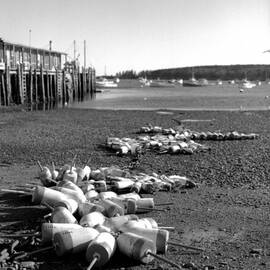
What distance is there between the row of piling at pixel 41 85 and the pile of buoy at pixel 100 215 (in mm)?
29252

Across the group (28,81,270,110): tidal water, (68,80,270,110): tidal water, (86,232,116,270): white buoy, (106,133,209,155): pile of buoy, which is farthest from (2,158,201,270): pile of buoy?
(68,80,270,110): tidal water

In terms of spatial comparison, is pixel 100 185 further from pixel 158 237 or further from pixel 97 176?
pixel 158 237

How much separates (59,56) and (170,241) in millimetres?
68739

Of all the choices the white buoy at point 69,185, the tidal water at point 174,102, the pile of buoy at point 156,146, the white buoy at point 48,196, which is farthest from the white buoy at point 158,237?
the tidal water at point 174,102

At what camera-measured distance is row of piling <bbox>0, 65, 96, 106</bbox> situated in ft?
125

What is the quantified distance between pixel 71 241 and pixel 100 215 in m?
1.00

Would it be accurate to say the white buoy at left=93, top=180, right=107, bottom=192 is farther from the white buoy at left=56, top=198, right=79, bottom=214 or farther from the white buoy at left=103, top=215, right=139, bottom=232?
the white buoy at left=103, top=215, right=139, bottom=232

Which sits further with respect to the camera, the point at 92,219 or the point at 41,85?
the point at 41,85

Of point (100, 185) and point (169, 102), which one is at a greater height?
point (100, 185)

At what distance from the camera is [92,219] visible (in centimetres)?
707

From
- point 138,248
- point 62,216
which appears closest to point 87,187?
point 62,216

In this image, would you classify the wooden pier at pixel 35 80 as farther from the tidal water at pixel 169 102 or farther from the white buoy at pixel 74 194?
the white buoy at pixel 74 194

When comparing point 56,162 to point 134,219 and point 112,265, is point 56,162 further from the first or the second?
point 112,265

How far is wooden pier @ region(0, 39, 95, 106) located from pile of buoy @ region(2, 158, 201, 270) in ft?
96.0
